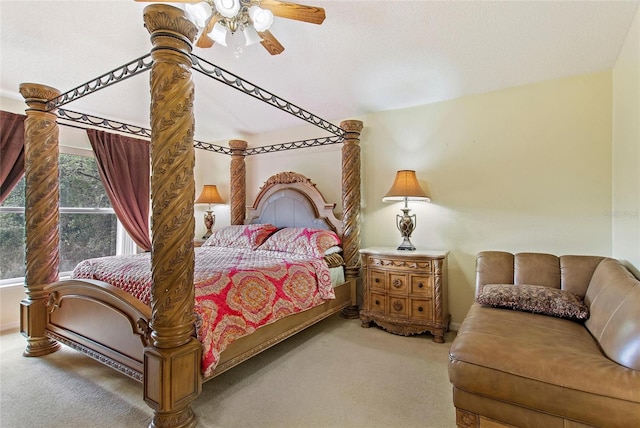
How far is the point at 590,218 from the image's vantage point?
8.70 ft

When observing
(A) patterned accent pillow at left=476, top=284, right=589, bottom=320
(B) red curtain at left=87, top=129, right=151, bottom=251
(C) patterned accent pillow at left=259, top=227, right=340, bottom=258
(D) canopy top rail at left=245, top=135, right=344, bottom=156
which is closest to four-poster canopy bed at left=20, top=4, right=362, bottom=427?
(C) patterned accent pillow at left=259, top=227, right=340, bottom=258

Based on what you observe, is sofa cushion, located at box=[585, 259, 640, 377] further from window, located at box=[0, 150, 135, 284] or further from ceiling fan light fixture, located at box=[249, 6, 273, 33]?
window, located at box=[0, 150, 135, 284]

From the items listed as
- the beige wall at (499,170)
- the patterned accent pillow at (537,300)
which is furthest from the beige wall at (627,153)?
the patterned accent pillow at (537,300)

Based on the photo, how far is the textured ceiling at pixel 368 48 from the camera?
2023mm

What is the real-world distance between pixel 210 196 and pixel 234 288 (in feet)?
9.96

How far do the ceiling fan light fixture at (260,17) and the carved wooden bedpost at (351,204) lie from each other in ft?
5.91

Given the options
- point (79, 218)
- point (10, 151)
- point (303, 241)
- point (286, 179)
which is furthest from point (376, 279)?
point (10, 151)

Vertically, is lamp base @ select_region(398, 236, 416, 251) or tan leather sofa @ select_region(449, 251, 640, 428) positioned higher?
lamp base @ select_region(398, 236, 416, 251)

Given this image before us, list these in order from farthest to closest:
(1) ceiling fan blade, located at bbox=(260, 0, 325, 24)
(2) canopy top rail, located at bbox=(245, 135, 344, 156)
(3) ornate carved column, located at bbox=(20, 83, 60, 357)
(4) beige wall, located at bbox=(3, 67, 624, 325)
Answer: (2) canopy top rail, located at bbox=(245, 135, 344, 156), (4) beige wall, located at bbox=(3, 67, 624, 325), (3) ornate carved column, located at bbox=(20, 83, 60, 357), (1) ceiling fan blade, located at bbox=(260, 0, 325, 24)

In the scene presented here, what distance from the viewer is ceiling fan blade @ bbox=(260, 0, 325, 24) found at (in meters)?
1.71

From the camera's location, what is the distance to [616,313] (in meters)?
1.48

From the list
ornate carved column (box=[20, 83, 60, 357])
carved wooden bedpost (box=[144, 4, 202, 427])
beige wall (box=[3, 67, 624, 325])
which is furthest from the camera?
beige wall (box=[3, 67, 624, 325])

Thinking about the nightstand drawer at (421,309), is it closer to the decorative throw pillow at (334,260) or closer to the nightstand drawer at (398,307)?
the nightstand drawer at (398,307)

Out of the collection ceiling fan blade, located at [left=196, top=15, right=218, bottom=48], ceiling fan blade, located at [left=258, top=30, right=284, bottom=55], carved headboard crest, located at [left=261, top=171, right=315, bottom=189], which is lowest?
carved headboard crest, located at [left=261, top=171, right=315, bottom=189]
